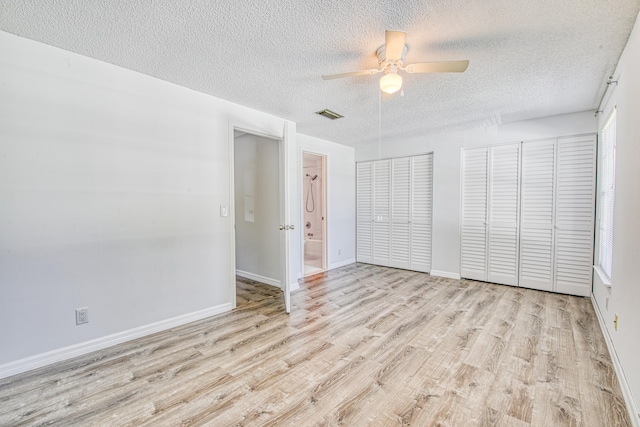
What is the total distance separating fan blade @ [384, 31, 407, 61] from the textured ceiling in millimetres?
121

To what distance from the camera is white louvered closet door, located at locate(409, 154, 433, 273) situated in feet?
15.7

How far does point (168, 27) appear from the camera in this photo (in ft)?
6.15

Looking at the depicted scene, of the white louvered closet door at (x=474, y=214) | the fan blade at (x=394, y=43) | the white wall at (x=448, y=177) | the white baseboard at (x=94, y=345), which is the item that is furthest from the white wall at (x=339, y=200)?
the fan blade at (x=394, y=43)

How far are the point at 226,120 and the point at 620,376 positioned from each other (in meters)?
3.89

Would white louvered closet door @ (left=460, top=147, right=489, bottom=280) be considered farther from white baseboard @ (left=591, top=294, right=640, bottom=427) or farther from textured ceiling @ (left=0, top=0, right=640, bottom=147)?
white baseboard @ (left=591, top=294, right=640, bottom=427)

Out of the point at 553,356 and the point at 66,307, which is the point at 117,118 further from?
the point at 553,356

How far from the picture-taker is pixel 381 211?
17.7 ft

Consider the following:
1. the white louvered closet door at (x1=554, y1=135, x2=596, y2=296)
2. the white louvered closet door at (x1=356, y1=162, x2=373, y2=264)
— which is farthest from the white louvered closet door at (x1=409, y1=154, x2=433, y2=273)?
the white louvered closet door at (x1=554, y1=135, x2=596, y2=296)

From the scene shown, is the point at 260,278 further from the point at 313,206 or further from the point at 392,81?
the point at 392,81

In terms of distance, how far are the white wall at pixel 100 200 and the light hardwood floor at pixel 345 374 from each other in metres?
0.30

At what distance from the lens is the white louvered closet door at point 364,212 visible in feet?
18.2

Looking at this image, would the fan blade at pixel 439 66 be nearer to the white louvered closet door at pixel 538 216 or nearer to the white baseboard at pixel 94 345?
the white louvered closet door at pixel 538 216

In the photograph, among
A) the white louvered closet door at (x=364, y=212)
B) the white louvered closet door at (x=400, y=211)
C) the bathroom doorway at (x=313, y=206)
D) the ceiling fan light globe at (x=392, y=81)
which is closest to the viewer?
the ceiling fan light globe at (x=392, y=81)

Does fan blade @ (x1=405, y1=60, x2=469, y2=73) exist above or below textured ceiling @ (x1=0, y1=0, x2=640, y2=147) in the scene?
below
